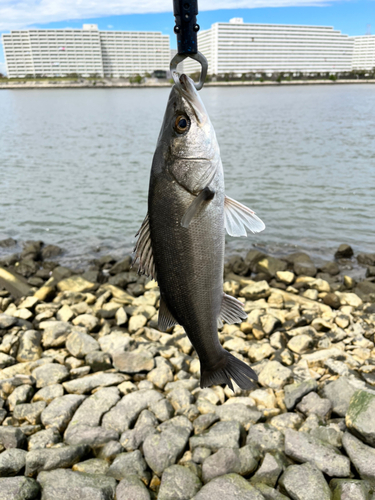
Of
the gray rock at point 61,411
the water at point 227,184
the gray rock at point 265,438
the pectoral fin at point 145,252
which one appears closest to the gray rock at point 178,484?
the gray rock at point 265,438

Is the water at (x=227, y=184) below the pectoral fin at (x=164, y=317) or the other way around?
below

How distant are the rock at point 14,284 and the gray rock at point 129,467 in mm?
7416

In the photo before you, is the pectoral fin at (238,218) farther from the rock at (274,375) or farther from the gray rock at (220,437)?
the rock at (274,375)

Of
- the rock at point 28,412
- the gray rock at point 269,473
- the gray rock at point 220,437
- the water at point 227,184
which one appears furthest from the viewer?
the water at point 227,184

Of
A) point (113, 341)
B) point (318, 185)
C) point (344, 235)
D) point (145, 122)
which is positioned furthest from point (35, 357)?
point (145, 122)

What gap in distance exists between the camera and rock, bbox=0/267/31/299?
1181 cm

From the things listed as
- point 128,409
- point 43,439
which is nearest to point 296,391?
point 128,409

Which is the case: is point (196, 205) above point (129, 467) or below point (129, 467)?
above

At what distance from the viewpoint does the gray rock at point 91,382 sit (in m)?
7.10

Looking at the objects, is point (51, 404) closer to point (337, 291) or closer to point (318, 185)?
point (337, 291)

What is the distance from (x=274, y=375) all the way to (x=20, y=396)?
4541 mm

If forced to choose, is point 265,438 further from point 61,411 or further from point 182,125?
point 182,125

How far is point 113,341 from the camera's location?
8477 mm

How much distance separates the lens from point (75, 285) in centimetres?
1188
